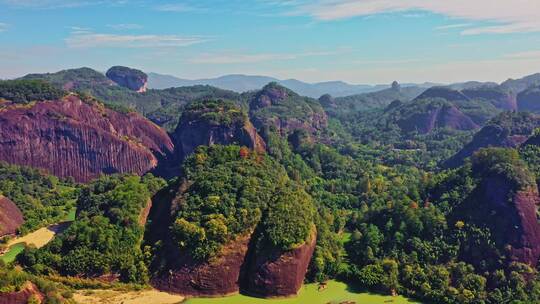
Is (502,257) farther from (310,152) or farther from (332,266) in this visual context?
(310,152)

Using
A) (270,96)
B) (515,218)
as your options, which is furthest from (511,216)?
(270,96)

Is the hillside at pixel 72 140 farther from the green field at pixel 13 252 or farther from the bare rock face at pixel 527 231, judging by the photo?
the bare rock face at pixel 527 231

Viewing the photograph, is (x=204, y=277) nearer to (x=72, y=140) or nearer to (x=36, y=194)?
(x=36, y=194)

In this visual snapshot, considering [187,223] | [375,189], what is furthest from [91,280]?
[375,189]

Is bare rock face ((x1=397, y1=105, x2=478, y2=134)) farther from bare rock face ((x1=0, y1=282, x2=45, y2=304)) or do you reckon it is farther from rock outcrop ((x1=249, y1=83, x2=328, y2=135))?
bare rock face ((x1=0, y1=282, x2=45, y2=304))

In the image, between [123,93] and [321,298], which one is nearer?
[321,298]
